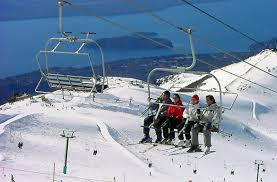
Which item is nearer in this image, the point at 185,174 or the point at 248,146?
the point at 185,174

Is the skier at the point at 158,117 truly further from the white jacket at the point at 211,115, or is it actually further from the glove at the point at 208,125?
the glove at the point at 208,125

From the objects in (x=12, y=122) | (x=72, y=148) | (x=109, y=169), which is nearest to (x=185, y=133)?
(x=109, y=169)

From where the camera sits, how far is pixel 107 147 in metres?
44.7

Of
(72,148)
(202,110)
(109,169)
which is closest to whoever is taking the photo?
(202,110)

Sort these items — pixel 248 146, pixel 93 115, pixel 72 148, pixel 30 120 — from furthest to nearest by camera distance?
1. pixel 248 146
2. pixel 93 115
3. pixel 30 120
4. pixel 72 148

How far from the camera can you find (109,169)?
130ft

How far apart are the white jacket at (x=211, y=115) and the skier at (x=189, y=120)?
25 centimetres

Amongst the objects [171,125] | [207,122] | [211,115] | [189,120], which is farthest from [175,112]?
[211,115]

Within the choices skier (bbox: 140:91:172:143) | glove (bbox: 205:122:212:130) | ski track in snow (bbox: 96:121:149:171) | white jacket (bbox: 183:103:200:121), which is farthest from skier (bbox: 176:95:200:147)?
ski track in snow (bbox: 96:121:149:171)

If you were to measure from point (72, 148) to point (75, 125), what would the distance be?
23.9 ft

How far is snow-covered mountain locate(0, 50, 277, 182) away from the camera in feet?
122

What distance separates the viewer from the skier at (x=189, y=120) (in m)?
20.0

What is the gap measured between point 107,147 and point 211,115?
25.3 meters

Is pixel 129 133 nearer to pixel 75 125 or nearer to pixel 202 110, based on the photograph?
pixel 75 125
